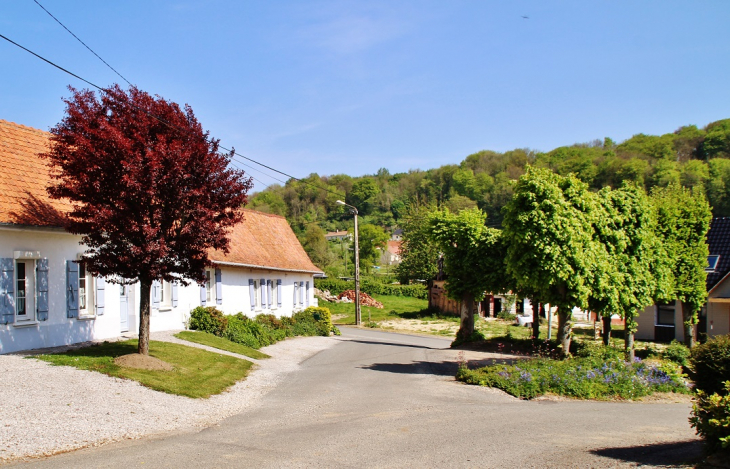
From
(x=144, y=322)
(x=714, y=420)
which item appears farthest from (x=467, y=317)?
(x=714, y=420)

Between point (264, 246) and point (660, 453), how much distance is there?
2599 centimetres

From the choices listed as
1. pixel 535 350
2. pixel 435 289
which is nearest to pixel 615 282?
pixel 535 350

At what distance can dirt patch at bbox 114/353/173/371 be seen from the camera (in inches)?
546

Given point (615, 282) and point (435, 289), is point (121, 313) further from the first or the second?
point (435, 289)

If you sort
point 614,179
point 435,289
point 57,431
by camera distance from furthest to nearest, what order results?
point 614,179 < point 435,289 < point 57,431

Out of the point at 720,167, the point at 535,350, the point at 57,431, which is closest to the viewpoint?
the point at 57,431

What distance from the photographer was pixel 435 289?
48.9 meters

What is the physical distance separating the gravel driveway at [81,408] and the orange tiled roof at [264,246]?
11971 mm

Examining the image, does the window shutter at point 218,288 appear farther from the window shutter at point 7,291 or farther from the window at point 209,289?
the window shutter at point 7,291

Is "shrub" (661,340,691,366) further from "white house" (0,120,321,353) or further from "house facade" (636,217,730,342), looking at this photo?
"white house" (0,120,321,353)

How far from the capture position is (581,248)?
672 inches

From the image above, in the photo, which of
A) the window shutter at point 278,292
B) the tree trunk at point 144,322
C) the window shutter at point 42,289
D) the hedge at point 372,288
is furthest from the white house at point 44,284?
the hedge at point 372,288

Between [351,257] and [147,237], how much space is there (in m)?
80.7

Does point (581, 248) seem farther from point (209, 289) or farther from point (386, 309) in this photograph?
point (386, 309)
